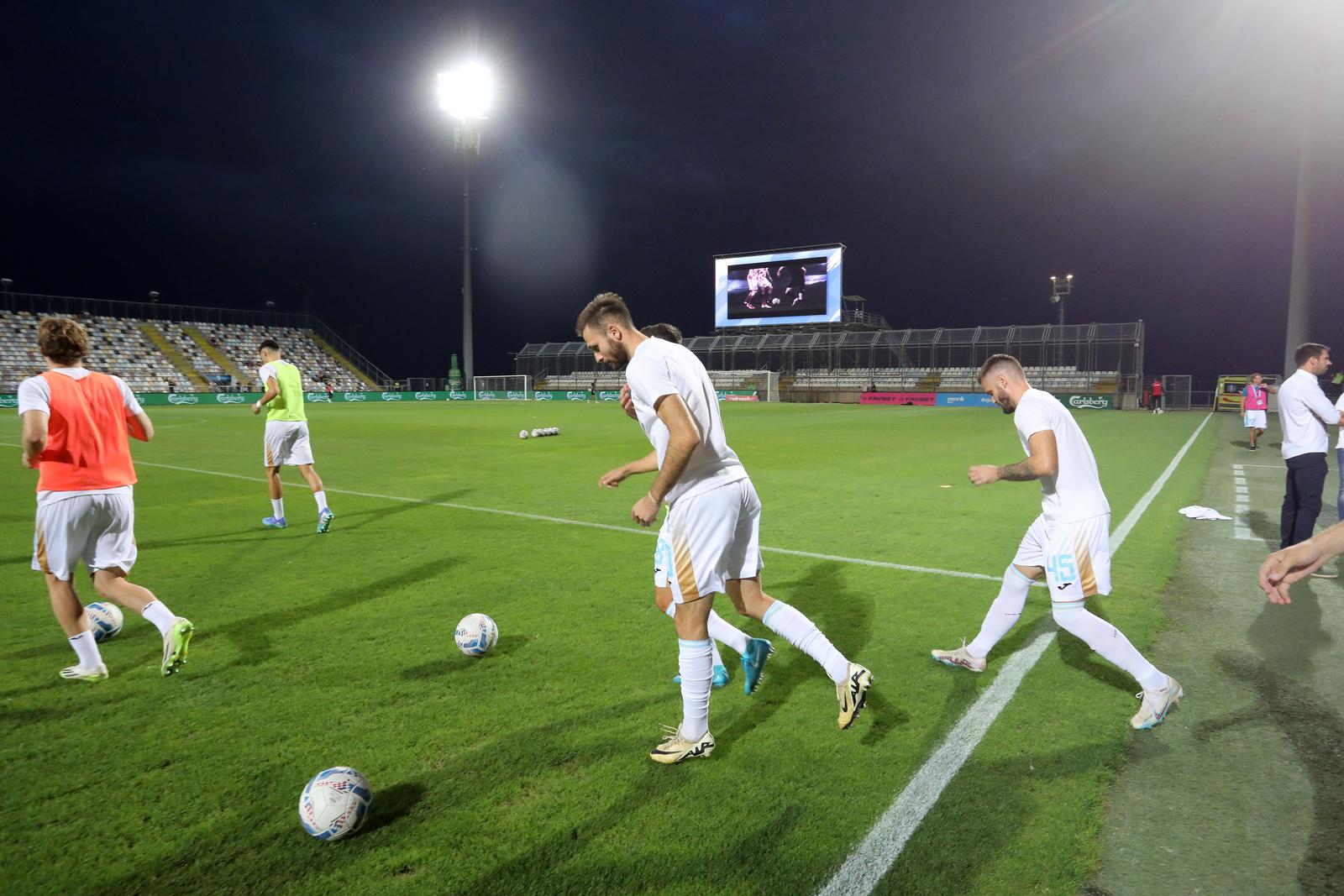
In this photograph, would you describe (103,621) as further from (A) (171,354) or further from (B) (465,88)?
(A) (171,354)

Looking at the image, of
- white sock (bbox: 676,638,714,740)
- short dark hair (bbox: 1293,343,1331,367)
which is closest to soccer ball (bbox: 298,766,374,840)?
white sock (bbox: 676,638,714,740)

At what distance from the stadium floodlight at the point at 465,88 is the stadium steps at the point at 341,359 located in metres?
27.0

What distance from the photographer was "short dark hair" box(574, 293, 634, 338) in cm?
344

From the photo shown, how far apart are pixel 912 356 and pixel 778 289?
11.9 m

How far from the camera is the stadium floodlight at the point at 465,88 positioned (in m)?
48.6

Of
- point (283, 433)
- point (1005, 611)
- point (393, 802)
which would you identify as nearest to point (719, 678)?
point (1005, 611)

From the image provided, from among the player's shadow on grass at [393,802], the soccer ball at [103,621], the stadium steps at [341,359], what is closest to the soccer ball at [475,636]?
the player's shadow on grass at [393,802]

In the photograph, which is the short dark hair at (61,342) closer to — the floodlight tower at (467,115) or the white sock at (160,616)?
the white sock at (160,616)

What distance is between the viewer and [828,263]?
5575 cm

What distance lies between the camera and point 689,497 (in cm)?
336

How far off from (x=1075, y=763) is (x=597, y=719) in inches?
89.9

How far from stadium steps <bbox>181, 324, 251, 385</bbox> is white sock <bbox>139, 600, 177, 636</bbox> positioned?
62.5 metres

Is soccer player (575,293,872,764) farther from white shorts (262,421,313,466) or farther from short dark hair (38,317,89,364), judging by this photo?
white shorts (262,421,313,466)

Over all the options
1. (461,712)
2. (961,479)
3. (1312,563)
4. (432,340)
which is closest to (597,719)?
(461,712)
